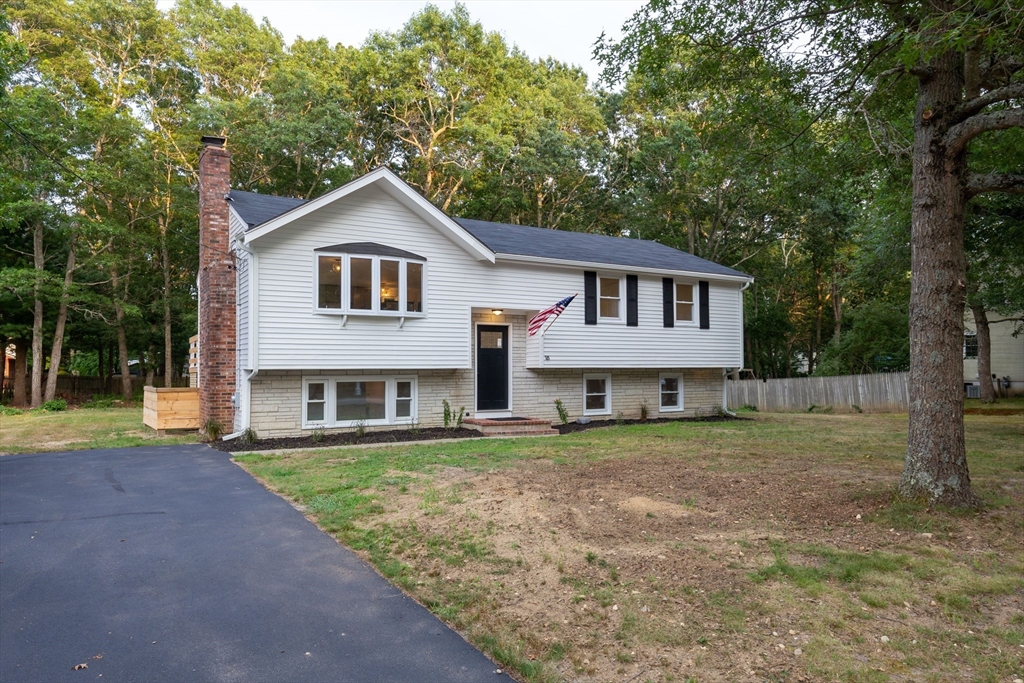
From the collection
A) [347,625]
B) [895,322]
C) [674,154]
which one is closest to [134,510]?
[347,625]

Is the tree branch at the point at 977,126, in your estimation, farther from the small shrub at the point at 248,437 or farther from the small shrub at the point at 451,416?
the small shrub at the point at 248,437

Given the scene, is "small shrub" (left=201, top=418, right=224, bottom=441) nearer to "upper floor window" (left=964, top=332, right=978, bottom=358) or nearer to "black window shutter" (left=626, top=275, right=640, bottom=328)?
"black window shutter" (left=626, top=275, right=640, bottom=328)

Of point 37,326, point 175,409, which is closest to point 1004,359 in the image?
point 175,409

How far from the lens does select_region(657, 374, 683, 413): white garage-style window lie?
60.2 ft

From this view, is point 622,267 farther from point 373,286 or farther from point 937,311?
point 937,311

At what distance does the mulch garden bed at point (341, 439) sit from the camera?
1195 cm

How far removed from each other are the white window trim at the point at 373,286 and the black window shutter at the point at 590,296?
464cm

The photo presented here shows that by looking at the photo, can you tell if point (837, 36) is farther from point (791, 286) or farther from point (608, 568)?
point (791, 286)

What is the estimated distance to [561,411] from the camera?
16109 millimetres

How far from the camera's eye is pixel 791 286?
35438 mm

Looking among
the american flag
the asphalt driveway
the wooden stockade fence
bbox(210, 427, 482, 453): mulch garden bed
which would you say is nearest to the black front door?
the american flag

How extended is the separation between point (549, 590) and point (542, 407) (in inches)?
469

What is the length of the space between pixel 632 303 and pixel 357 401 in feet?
26.0

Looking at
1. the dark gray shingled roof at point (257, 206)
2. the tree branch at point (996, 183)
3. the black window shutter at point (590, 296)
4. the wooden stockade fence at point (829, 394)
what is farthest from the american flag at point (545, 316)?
the wooden stockade fence at point (829, 394)
